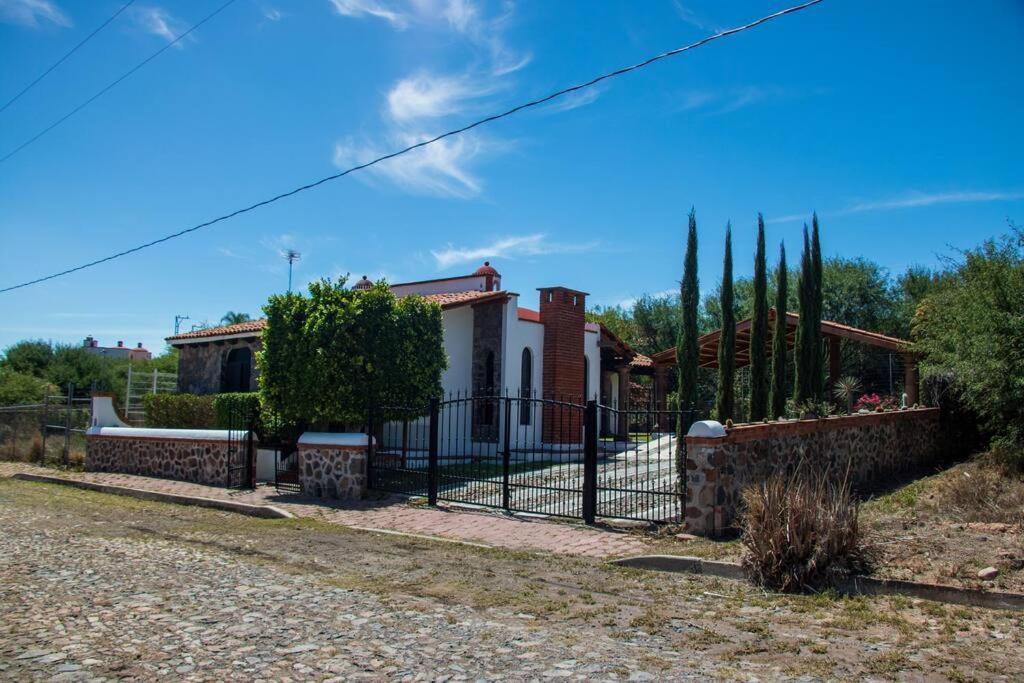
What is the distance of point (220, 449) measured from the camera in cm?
1714

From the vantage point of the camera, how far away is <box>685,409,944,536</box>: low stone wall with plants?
33.9 feet

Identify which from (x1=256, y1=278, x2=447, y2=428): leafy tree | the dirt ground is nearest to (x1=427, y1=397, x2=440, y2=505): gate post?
(x1=256, y1=278, x2=447, y2=428): leafy tree

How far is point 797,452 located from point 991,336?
428 centimetres

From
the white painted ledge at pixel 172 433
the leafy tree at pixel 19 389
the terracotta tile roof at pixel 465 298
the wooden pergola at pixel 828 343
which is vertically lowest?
the white painted ledge at pixel 172 433

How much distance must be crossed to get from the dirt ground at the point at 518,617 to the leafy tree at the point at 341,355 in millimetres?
5217

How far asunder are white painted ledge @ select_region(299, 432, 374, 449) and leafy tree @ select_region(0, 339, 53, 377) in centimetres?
3776

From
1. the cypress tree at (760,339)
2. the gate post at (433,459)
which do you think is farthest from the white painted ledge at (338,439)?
the cypress tree at (760,339)

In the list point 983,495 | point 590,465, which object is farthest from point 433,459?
point 983,495

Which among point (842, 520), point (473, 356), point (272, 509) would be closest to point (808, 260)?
point (473, 356)

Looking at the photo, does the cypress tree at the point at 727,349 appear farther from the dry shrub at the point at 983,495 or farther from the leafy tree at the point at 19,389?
the leafy tree at the point at 19,389

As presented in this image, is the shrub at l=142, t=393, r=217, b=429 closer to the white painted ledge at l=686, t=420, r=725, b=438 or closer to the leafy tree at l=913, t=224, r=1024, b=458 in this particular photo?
the white painted ledge at l=686, t=420, r=725, b=438

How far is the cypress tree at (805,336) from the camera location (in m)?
18.8

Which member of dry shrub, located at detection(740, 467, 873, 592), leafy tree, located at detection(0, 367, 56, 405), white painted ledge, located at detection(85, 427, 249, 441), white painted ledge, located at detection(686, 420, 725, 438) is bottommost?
dry shrub, located at detection(740, 467, 873, 592)

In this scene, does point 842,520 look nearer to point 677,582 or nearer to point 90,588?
point 677,582
